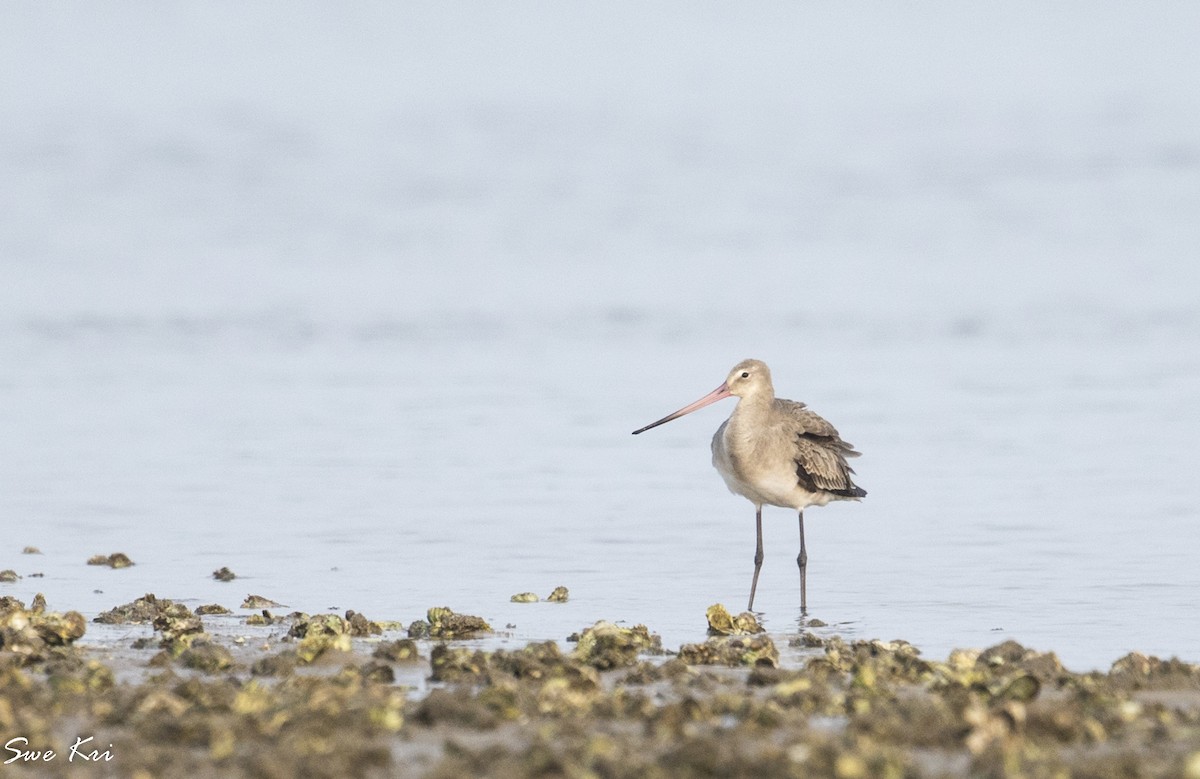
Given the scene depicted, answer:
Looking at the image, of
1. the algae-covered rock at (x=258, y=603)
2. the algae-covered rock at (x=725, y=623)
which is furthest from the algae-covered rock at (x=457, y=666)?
the algae-covered rock at (x=258, y=603)

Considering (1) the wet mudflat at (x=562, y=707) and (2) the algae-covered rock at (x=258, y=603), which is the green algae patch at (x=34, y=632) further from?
(2) the algae-covered rock at (x=258, y=603)

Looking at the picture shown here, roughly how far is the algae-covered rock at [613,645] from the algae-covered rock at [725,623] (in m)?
0.51

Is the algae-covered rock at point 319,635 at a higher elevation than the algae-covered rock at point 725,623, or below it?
below

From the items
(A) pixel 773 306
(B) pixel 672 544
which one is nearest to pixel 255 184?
(A) pixel 773 306

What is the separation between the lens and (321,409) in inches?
593

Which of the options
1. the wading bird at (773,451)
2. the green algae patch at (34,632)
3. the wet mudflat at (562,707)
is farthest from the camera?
the wading bird at (773,451)

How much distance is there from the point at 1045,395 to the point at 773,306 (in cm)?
575

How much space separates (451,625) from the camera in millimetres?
7578

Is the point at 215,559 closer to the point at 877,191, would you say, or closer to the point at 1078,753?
the point at 1078,753

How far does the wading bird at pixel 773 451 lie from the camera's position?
10.2 metres

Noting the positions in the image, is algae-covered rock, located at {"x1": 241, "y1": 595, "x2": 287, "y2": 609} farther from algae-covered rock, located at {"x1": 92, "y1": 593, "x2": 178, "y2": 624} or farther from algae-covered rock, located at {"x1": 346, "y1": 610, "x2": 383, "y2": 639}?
algae-covered rock, located at {"x1": 346, "y1": 610, "x2": 383, "y2": 639}

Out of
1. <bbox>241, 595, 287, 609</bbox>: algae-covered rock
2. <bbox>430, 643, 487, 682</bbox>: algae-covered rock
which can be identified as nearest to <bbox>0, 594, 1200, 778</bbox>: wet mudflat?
<bbox>430, 643, 487, 682</bbox>: algae-covered rock

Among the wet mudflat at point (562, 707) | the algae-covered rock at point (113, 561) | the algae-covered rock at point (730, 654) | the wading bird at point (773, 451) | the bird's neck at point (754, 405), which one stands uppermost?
the bird's neck at point (754, 405)

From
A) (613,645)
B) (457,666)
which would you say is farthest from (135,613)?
(613,645)
